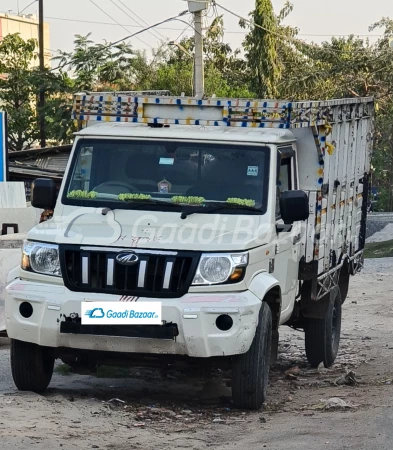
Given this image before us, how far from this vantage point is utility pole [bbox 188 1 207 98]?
79.8ft

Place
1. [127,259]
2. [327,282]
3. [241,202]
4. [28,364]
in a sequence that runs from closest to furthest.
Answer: [127,259]
[28,364]
[241,202]
[327,282]

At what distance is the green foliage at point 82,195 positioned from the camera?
782 cm

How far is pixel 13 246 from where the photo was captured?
404 inches

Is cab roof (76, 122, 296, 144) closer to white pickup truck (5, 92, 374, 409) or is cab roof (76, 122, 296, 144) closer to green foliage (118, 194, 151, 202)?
white pickup truck (5, 92, 374, 409)

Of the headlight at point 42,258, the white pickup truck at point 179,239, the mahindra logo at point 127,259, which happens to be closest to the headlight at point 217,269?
the white pickup truck at point 179,239

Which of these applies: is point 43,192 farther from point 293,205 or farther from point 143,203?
point 293,205

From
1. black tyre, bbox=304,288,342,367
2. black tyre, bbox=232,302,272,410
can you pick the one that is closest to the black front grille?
black tyre, bbox=232,302,272,410

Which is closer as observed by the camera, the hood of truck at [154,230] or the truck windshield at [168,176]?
the hood of truck at [154,230]

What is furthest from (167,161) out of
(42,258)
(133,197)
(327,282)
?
(327,282)

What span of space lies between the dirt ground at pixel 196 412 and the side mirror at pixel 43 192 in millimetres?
1431

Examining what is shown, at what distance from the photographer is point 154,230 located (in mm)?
7145

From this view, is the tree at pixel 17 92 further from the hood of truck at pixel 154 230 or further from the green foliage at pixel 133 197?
the hood of truck at pixel 154 230

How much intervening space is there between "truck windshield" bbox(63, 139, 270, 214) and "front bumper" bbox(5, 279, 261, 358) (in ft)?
3.21

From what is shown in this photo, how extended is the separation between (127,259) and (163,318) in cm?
47
